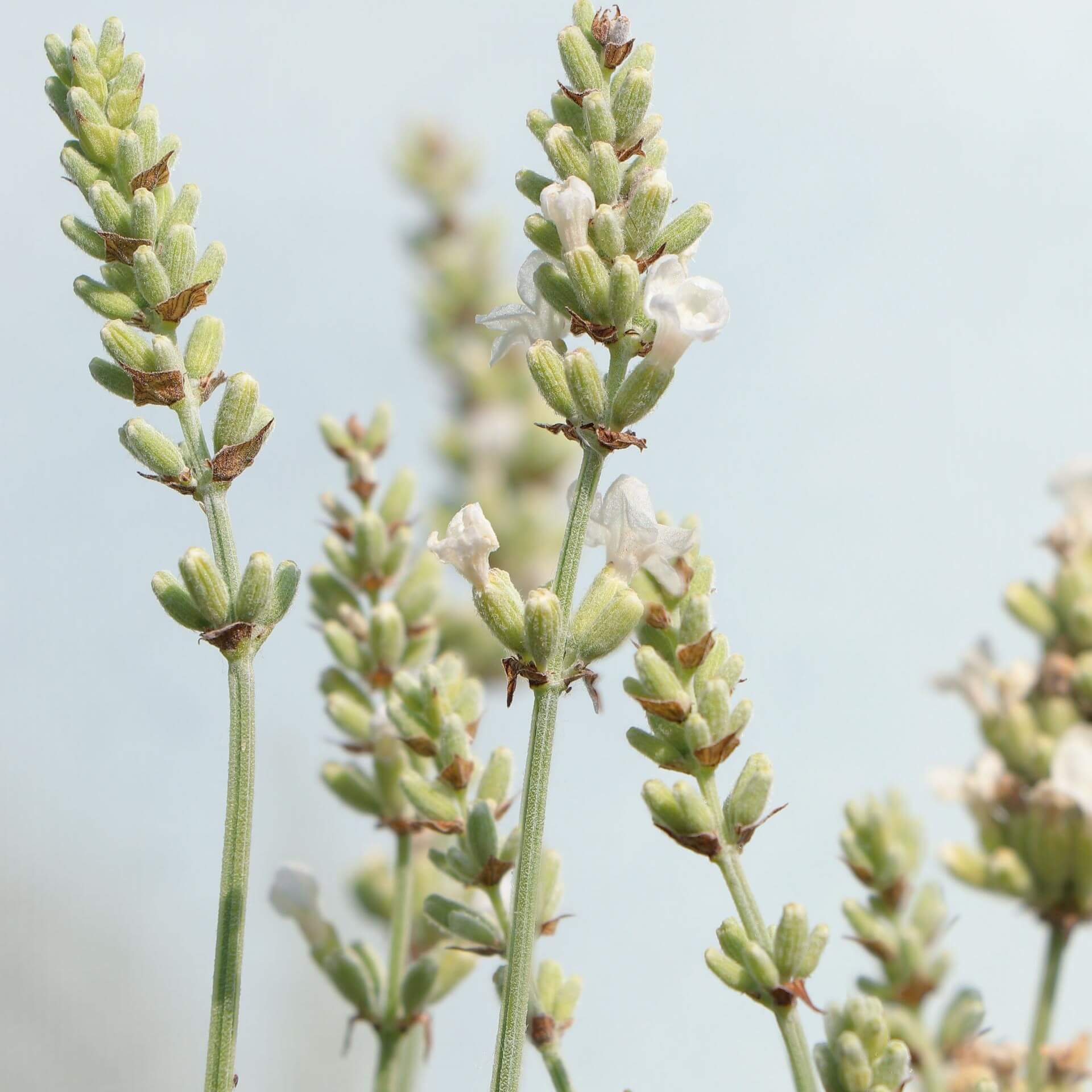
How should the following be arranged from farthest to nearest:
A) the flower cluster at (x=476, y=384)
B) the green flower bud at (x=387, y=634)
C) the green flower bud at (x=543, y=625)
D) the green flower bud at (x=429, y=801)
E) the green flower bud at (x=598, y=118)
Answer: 1. the flower cluster at (x=476, y=384)
2. the green flower bud at (x=387, y=634)
3. the green flower bud at (x=429, y=801)
4. the green flower bud at (x=598, y=118)
5. the green flower bud at (x=543, y=625)

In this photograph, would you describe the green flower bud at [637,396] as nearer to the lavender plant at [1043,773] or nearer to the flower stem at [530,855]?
the flower stem at [530,855]

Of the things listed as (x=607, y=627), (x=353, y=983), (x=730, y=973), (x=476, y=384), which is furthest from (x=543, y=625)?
(x=476, y=384)

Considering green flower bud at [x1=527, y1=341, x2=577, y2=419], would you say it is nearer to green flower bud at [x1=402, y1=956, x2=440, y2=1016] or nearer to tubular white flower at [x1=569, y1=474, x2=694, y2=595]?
tubular white flower at [x1=569, y1=474, x2=694, y2=595]

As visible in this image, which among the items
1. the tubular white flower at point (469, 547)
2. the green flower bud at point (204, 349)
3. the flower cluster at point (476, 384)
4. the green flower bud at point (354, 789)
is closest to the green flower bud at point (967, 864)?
the tubular white flower at point (469, 547)

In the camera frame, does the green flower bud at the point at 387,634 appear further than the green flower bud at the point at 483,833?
Yes

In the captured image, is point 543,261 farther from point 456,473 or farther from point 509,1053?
point 456,473

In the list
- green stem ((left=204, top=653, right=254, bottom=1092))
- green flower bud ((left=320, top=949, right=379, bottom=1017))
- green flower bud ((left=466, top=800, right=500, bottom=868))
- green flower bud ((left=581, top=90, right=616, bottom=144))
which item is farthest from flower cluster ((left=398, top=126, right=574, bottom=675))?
green stem ((left=204, top=653, right=254, bottom=1092))
